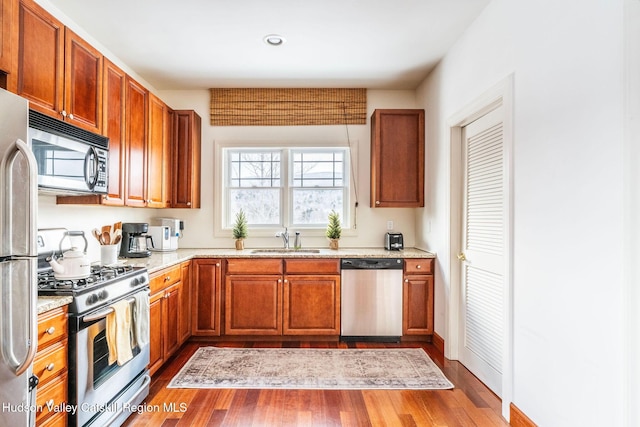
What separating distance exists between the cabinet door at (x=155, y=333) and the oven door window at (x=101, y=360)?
0.61 m

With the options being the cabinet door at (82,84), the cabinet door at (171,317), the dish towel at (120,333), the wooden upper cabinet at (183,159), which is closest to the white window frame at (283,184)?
the wooden upper cabinet at (183,159)

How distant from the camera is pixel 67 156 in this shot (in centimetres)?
203

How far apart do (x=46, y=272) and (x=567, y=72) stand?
314cm

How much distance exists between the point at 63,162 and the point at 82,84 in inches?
25.4

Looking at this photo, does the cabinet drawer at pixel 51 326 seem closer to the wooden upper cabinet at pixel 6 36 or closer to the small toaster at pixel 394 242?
the wooden upper cabinet at pixel 6 36

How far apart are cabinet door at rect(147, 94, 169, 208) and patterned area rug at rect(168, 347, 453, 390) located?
1.50 metres

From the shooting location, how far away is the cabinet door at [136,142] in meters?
2.88

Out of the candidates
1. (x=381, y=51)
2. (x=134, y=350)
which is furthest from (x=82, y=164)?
(x=381, y=51)

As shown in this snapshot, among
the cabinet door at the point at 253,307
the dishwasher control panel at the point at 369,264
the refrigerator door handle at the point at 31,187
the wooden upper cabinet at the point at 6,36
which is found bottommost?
the cabinet door at the point at 253,307

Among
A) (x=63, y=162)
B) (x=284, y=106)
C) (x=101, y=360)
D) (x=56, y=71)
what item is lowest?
(x=101, y=360)

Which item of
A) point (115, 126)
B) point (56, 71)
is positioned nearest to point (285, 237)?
point (115, 126)

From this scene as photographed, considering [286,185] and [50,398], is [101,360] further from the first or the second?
[286,185]

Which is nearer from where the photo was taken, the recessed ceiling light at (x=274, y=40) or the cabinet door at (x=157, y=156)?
the recessed ceiling light at (x=274, y=40)

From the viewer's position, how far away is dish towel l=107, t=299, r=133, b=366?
6.42ft
